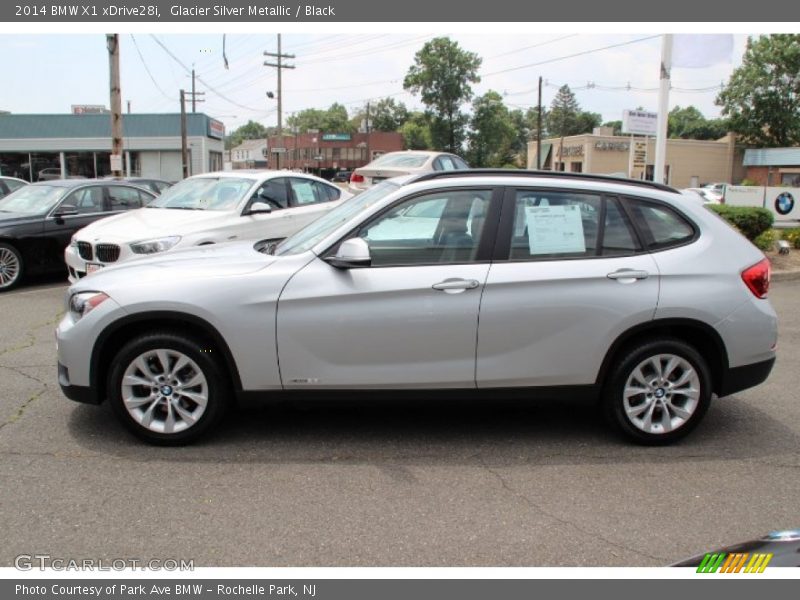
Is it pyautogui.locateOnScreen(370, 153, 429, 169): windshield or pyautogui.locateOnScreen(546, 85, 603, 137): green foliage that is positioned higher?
pyautogui.locateOnScreen(546, 85, 603, 137): green foliage

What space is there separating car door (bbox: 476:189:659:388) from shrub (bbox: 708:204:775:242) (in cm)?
820

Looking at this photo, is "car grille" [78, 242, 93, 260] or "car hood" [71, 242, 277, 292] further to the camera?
"car grille" [78, 242, 93, 260]

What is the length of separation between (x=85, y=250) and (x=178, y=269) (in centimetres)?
480

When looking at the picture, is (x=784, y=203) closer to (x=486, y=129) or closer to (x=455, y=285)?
(x=455, y=285)

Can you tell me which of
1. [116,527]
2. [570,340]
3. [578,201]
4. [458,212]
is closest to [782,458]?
[570,340]

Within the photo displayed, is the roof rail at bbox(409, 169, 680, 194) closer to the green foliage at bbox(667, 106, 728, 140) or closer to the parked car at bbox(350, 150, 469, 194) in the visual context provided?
the parked car at bbox(350, 150, 469, 194)

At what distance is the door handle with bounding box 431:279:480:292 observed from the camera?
169 inches

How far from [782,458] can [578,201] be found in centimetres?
210

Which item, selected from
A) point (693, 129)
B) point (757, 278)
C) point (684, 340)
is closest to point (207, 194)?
point (684, 340)

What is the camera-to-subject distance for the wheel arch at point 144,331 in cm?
426

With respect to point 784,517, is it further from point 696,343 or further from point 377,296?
point 377,296

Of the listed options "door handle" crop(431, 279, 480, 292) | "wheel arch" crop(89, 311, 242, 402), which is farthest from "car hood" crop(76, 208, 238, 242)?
"door handle" crop(431, 279, 480, 292)

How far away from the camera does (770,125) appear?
6219cm

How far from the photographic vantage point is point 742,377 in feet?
15.1
